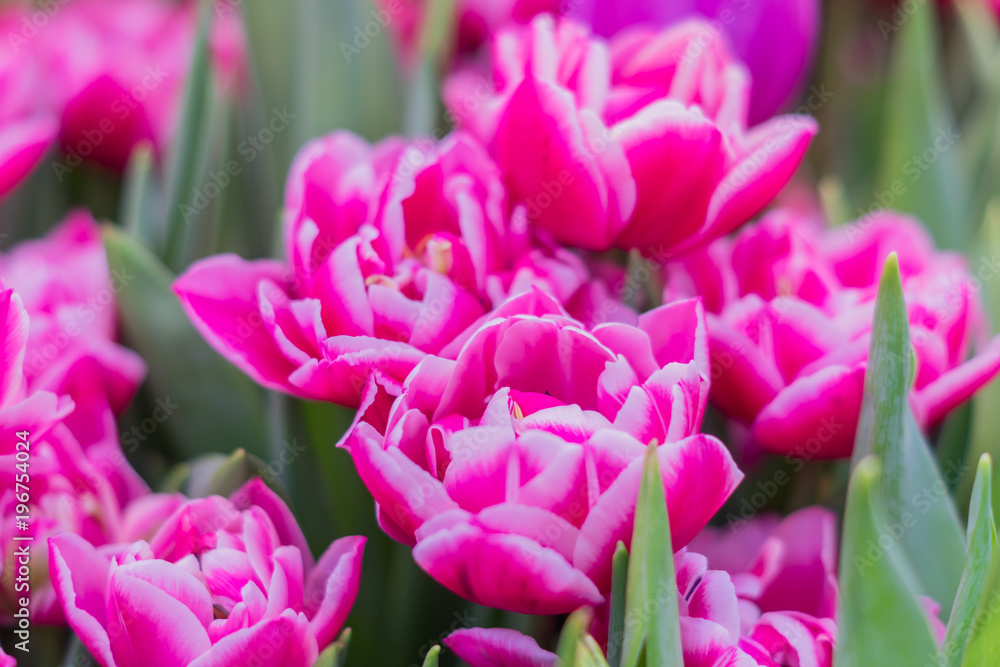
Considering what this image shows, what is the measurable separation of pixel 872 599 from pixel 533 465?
0.10 meters

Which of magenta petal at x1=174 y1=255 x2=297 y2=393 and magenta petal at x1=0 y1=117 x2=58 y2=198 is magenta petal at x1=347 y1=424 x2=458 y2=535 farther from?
magenta petal at x1=0 y1=117 x2=58 y2=198

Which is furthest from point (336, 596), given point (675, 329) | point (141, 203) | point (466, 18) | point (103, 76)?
point (466, 18)

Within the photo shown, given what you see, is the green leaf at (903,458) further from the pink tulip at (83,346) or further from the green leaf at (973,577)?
the pink tulip at (83,346)

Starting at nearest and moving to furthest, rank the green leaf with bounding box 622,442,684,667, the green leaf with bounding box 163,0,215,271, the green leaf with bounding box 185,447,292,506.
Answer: the green leaf with bounding box 622,442,684,667
the green leaf with bounding box 185,447,292,506
the green leaf with bounding box 163,0,215,271

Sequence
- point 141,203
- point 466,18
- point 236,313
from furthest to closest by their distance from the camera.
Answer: point 466,18, point 141,203, point 236,313

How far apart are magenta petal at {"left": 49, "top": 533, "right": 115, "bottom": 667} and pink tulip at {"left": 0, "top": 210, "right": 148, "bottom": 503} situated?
2.1 inches

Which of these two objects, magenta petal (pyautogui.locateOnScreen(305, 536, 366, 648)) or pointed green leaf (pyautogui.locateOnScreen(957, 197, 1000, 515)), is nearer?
magenta petal (pyautogui.locateOnScreen(305, 536, 366, 648))

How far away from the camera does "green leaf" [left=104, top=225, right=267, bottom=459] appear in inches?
15.6

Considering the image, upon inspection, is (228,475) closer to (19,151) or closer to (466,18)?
(19,151)

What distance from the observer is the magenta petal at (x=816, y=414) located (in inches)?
12.9

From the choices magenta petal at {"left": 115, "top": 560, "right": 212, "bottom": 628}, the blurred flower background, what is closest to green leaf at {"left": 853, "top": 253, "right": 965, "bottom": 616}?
the blurred flower background

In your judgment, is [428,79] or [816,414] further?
[428,79]

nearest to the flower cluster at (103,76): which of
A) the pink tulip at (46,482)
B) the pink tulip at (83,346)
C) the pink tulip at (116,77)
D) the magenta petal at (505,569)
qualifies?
the pink tulip at (116,77)

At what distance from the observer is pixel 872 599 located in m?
0.26
